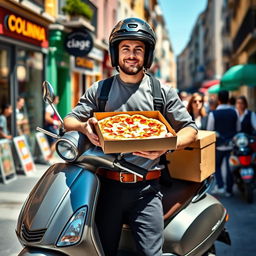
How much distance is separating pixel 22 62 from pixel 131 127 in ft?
28.3

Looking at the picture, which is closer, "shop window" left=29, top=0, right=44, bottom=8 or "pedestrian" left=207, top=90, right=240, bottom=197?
"pedestrian" left=207, top=90, right=240, bottom=197

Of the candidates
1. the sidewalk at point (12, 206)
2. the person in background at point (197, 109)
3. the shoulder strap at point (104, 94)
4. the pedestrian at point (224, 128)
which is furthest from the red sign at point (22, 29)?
the shoulder strap at point (104, 94)

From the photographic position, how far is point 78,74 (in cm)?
1592

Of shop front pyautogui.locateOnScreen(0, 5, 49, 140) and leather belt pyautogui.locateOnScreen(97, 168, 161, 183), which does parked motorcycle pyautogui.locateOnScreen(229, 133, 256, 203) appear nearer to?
leather belt pyautogui.locateOnScreen(97, 168, 161, 183)

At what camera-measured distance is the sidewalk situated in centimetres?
423

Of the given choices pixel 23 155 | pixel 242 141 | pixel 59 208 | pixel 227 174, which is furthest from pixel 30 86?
pixel 59 208

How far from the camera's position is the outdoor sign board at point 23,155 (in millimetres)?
8617

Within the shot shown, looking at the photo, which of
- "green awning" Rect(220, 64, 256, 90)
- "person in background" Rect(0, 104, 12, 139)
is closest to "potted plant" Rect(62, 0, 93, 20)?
"person in background" Rect(0, 104, 12, 139)

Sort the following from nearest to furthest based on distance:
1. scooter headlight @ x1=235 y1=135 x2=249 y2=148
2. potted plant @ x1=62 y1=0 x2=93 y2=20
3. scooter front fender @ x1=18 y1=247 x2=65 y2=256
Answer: scooter front fender @ x1=18 y1=247 x2=65 y2=256 → scooter headlight @ x1=235 y1=135 x2=249 y2=148 → potted plant @ x1=62 y1=0 x2=93 y2=20

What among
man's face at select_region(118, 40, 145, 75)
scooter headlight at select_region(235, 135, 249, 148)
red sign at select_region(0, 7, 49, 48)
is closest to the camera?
man's face at select_region(118, 40, 145, 75)

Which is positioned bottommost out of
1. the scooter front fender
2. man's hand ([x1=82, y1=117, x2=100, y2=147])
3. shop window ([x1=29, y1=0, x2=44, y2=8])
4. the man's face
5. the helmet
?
the scooter front fender

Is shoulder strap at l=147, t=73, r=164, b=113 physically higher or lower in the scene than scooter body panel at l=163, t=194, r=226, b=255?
higher

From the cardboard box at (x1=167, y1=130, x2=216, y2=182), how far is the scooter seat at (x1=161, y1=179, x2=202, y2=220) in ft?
0.18

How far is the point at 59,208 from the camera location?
215 centimetres
